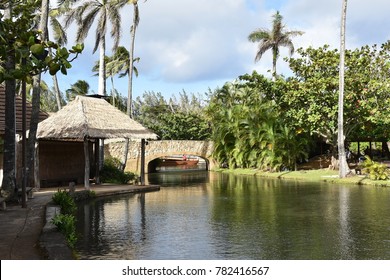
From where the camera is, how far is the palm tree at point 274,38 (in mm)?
35688

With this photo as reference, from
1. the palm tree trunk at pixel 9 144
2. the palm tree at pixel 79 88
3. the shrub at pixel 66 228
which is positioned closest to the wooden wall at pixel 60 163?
the palm tree trunk at pixel 9 144

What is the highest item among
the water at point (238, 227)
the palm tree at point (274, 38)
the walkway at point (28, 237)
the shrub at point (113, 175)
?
the palm tree at point (274, 38)

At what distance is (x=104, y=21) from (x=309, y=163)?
1570 centimetres

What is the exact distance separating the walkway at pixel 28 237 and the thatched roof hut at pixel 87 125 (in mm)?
4344

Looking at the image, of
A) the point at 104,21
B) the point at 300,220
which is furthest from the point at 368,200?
the point at 104,21

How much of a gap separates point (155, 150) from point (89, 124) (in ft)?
52.5

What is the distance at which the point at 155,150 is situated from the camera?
32.1 metres

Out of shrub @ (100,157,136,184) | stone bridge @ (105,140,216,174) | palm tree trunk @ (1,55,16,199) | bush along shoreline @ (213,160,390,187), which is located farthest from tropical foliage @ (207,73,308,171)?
palm tree trunk @ (1,55,16,199)

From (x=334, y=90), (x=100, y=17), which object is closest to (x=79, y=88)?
(x=100, y=17)

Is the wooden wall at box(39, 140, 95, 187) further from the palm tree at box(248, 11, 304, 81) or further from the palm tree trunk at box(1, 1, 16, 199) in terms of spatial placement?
the palm tree at box(248, 11, 304, 81)

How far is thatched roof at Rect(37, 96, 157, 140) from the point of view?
1593 cm

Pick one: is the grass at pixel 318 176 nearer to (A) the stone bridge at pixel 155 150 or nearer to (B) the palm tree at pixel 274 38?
(A) the stone bridge at pixel 155 150

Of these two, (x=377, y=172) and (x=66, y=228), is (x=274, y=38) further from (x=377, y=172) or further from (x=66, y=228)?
(x=66, y=228)

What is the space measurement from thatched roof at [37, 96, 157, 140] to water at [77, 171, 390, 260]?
97.9 inches
